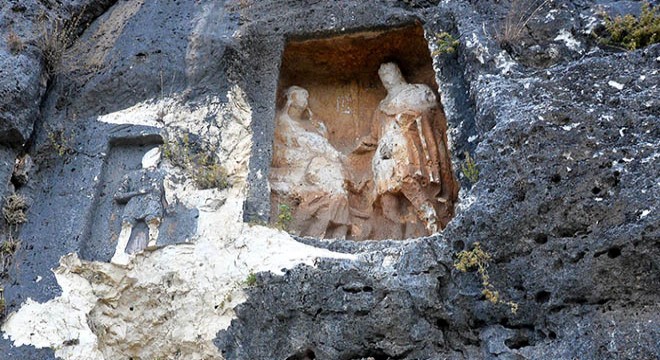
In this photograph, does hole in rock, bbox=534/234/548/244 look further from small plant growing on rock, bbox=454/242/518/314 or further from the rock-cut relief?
the rock-cut relief

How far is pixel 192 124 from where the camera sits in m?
6.37

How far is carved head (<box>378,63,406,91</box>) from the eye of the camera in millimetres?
6734

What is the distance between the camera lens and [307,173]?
6.28 metres

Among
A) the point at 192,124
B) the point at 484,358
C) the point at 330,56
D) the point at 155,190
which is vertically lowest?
the point at 484,358

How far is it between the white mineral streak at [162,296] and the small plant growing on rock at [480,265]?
0.78 meters

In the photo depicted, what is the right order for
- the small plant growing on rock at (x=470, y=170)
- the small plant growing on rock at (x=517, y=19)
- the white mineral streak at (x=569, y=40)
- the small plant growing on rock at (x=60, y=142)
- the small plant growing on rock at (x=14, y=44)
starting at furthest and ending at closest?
the small plant growing on rock at (x=14, y=44)
the small plant growing on rock at (x=60, y=142)
the small plant growing on rock at (x=517, y=19)
the white mineral streak at (x=569, y=40)
the small plant growing on rock at (x=470, y=170)

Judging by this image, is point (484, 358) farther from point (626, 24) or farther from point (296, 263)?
point (626, 24)

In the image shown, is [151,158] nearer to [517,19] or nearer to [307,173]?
[307,173]

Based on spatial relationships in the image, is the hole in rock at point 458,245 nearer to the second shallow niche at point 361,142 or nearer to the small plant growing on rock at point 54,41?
the second shallow niche at point 361,142

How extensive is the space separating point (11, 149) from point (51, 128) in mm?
→ 390

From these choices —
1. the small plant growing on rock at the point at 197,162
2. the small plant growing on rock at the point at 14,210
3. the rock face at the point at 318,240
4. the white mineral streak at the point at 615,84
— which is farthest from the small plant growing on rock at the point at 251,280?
the white mineral streak at the point at 615,84

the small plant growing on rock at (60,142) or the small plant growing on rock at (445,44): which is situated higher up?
the small plant growing on rock at (445,44)

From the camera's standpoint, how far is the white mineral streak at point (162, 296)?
5.21 metres

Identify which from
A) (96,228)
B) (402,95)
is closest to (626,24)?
(402,95)
